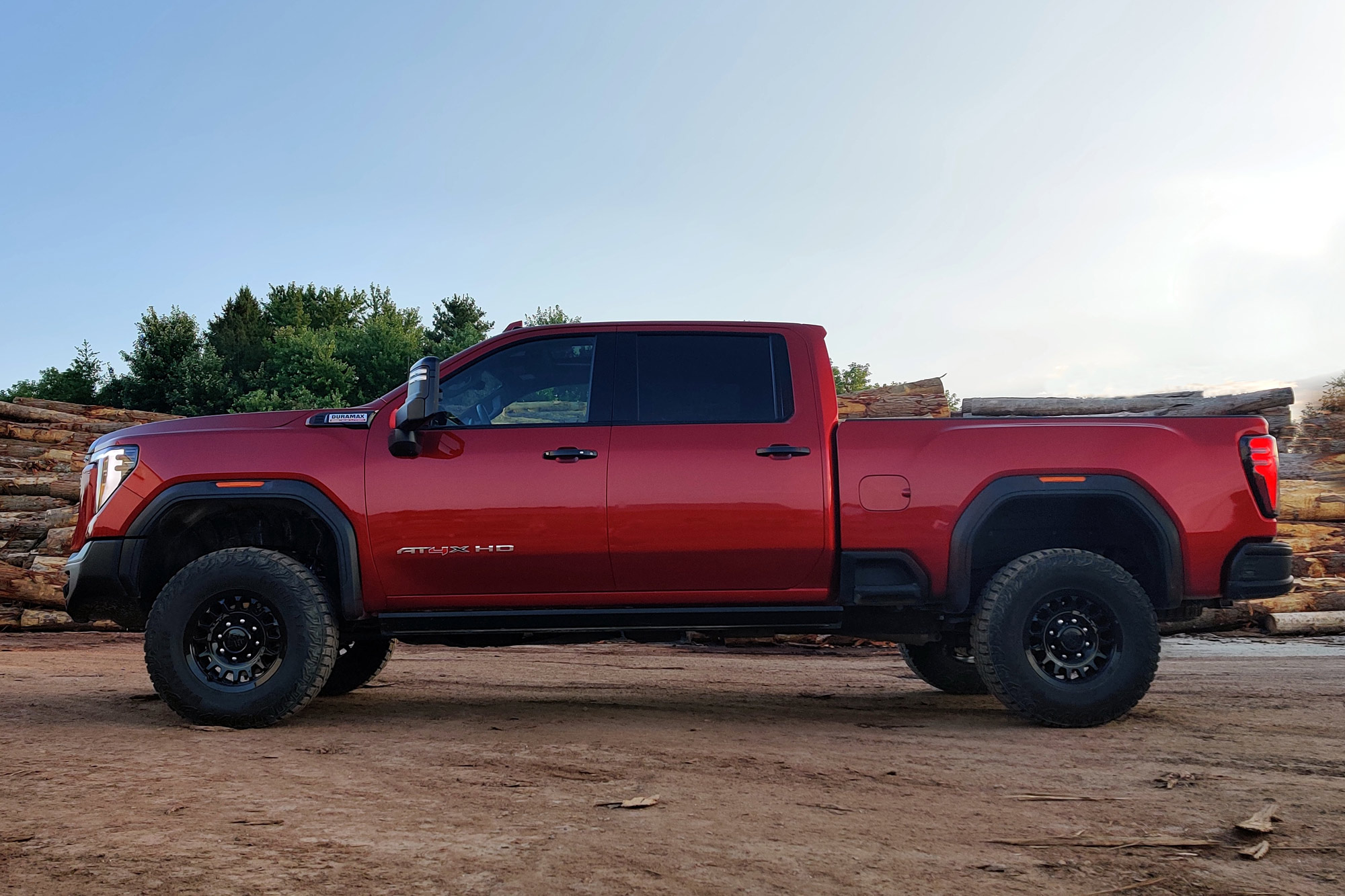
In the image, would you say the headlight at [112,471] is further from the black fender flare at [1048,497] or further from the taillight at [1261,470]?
the taillight at [1261,470]

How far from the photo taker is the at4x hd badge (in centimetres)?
527

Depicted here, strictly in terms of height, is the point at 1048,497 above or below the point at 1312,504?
above

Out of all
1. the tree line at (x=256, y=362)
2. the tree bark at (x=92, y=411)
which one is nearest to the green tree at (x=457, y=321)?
the tree line at (x=256, y=362)

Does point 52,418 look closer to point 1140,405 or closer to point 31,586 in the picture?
point 31,586

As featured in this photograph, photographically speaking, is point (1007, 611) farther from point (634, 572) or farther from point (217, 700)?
point (217, 700)

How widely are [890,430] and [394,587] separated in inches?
108

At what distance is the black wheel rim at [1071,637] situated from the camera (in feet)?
17.5

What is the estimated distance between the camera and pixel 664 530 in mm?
5254

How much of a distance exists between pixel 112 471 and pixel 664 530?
9.81 ft

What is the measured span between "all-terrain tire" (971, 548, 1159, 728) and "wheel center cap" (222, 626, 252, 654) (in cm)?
385

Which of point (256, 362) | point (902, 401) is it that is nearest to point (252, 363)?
point (256, 362)

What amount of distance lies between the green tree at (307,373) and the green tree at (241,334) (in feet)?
29.9

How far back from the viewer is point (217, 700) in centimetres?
524

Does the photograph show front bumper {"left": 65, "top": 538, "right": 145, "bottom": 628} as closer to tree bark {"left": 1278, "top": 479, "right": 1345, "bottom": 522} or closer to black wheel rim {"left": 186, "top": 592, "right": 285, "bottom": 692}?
black wheel rim {"left": 186, "top": 592, "right": 285, "bottom": 692}
